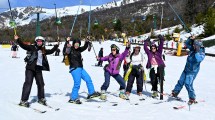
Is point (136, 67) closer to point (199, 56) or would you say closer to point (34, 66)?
point (199, 56)

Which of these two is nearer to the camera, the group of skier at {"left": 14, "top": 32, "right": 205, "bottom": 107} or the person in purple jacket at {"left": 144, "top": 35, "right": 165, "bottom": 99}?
the group of skier at {"left": 14, "top": 32, "right": 205, "bottom": 107}

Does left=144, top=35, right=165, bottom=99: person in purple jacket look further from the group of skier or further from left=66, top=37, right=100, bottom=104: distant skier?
left=66, top=37, right=100, bottom=104: distant skier

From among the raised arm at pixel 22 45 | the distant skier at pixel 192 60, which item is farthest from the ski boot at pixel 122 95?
the raised arm at pixel 22 45

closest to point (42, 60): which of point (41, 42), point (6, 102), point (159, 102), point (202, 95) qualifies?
point (41, 42)

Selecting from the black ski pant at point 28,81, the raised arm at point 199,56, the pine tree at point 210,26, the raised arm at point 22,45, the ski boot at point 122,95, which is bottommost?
the ski boot at point 122,95

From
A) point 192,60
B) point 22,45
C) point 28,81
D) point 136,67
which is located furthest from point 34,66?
point 192,60

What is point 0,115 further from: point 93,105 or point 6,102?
point 93,105

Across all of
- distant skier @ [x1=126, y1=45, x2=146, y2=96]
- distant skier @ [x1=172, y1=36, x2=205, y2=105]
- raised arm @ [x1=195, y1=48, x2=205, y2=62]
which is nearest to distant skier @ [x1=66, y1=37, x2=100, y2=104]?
distant skier @ [x1=126, y1=45, x2=146, y2=96]

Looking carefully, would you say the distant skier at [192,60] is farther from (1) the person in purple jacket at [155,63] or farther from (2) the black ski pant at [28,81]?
(2) the black ski pant at [28,81]

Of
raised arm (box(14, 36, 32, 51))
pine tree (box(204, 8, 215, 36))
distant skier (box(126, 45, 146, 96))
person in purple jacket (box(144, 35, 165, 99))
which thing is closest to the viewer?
raised arm (box(14, 36, 32, 51))

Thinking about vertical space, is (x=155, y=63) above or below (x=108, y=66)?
above

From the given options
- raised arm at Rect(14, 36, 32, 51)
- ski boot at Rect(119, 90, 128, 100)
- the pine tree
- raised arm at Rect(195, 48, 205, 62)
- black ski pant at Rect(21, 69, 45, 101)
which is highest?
the pine tree

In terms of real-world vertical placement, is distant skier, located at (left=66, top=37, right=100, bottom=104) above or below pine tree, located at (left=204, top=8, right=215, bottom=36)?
below

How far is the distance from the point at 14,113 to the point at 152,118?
349cm
